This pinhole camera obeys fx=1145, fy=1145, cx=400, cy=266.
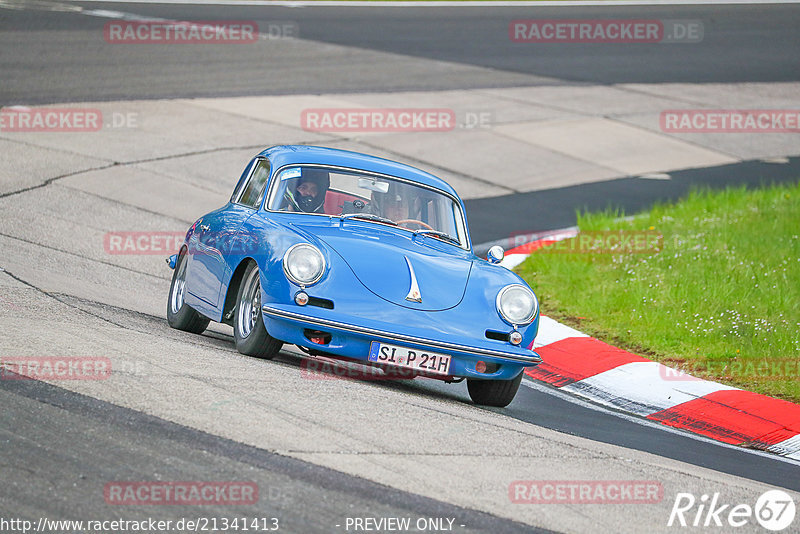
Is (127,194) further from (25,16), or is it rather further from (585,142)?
(25,16)

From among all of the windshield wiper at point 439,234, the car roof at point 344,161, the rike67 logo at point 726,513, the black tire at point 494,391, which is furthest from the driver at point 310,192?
the rike67 logo at point 726,513

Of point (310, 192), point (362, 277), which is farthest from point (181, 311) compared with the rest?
point (362, 277)

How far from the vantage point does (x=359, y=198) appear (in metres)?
8.02

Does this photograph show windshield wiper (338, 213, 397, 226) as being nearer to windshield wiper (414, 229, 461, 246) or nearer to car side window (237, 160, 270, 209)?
windshield wiper (414, 229, 461, 246)

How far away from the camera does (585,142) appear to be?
61.9 feet

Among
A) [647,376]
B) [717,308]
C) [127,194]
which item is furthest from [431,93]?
[647,376]

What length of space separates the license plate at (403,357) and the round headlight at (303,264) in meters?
0.55

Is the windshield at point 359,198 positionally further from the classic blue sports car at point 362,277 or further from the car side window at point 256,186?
the car side window at point 256,186

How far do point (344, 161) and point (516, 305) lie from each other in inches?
71.5

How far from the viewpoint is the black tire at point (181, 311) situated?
8570mm

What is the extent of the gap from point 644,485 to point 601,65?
67.6 feet

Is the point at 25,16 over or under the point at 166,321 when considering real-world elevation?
over

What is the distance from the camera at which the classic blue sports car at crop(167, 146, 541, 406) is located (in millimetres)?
6695

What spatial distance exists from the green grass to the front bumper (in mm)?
2683
